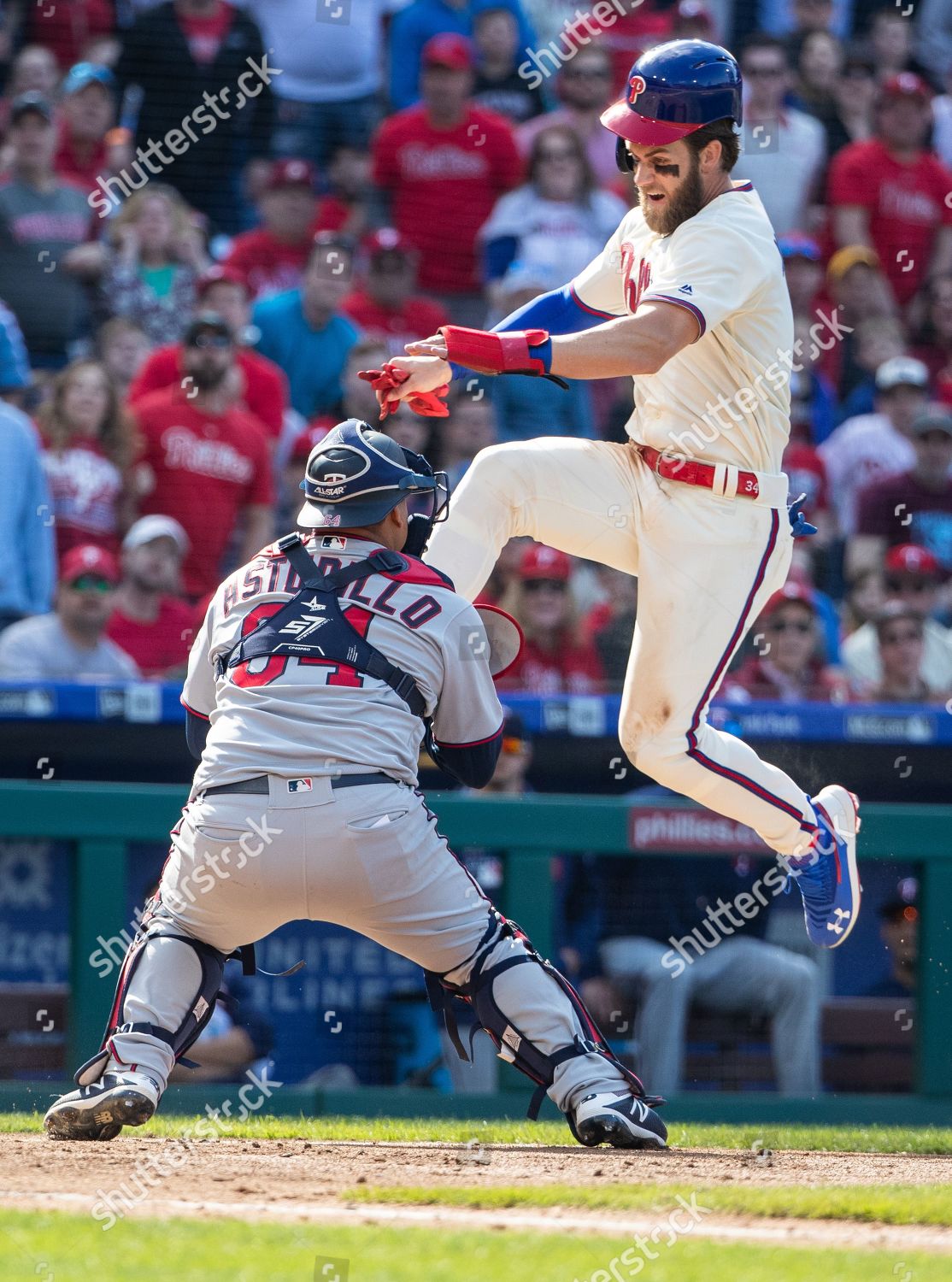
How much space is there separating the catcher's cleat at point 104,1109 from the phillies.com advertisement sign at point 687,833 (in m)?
2.96

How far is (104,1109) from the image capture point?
3.94 meters

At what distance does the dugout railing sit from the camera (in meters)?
6.31

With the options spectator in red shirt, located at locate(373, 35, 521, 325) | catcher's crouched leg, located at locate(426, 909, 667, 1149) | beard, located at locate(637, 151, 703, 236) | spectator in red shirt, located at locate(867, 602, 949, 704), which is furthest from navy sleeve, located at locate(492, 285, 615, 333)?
spectator in red shirt, located at locate(373, 35, 521, 325)

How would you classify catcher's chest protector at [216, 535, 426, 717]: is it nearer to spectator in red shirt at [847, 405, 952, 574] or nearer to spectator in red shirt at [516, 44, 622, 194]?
spectator in red shirt at [847, 405, 952, 574]

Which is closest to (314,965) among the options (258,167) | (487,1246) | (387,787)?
(387,787)

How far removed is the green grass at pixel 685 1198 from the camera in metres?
3.49

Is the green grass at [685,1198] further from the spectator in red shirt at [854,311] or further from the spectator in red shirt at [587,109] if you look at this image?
the spectator in red shirt at [587,109]

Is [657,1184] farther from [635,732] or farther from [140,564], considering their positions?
[140,564]

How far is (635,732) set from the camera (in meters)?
4.73

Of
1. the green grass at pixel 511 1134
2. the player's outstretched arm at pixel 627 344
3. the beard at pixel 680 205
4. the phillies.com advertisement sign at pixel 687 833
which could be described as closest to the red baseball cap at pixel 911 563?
the phillies.com advertisement sign at pixel 687 833

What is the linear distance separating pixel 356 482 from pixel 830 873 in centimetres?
173

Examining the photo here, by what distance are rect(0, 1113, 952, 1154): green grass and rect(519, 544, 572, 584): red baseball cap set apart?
8.48ft

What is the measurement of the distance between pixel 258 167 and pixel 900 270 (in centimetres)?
353

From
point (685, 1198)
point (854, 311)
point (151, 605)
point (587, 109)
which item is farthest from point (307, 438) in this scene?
point (685, 1198)
